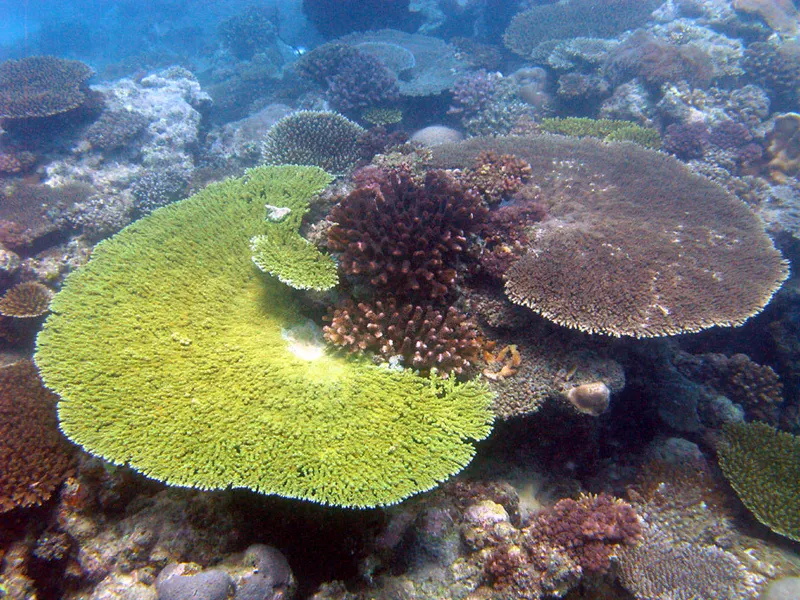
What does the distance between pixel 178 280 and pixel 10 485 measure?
2052mm

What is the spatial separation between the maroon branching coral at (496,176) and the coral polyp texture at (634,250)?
0.87ft

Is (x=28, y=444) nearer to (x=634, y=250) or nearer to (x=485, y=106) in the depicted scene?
(x=634, y=250)

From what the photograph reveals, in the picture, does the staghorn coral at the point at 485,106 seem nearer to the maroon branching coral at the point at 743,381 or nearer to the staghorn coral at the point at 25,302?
the maroon branching coral at the point at 743,381

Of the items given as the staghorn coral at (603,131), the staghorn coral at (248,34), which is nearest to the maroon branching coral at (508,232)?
the staghorn coral at (603,131)

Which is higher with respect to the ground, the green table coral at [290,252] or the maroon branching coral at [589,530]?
the green table coral at [290,252]

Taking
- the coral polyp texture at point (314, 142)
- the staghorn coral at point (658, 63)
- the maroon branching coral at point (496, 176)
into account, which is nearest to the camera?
the maroon branching coral at point (496, 176)

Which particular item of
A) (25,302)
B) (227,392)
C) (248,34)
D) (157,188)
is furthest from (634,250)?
(248,34)

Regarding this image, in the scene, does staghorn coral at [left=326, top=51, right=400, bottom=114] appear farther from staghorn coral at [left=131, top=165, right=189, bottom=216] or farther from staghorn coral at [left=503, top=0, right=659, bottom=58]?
staghorn coral at [left=503, top=0, right=659, bottom=58]

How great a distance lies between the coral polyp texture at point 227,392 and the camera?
2.90 m

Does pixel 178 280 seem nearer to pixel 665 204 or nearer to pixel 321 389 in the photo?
pixel 321 389

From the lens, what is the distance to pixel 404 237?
3.77 metres

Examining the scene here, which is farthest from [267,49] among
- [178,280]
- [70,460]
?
[70,460]

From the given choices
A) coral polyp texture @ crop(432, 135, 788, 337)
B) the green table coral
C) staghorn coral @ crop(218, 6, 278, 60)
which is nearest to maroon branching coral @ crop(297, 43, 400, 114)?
coral polyp texture @ crop(432, 135, 788, 337)

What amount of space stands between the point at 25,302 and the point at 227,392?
15.2 ft
